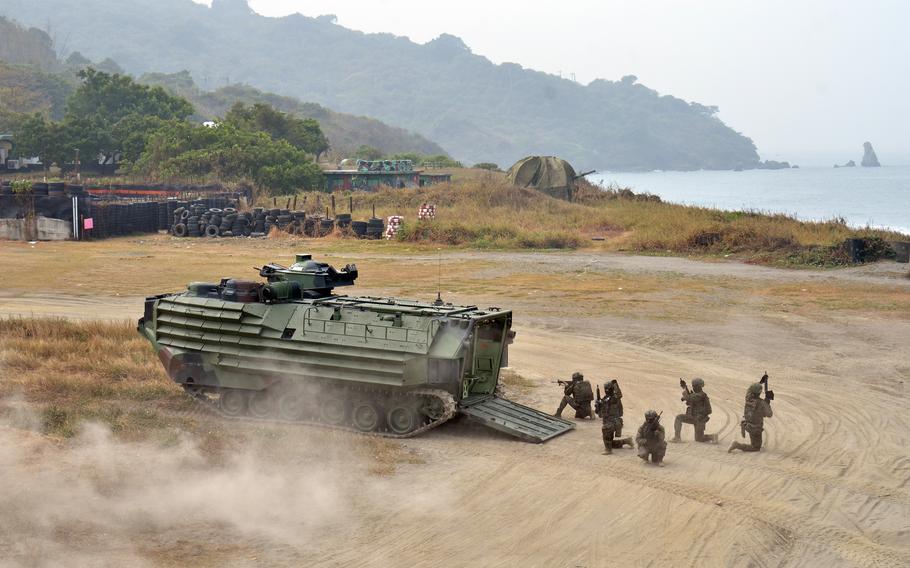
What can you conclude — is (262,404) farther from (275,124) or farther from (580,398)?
(275,124)

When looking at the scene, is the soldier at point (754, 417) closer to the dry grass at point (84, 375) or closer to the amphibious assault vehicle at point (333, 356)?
the amphibious assault vehicle at point (333, 356)

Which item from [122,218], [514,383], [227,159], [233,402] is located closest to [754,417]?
[514,383]

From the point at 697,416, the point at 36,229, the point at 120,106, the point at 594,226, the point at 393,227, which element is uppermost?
the point at 120,106

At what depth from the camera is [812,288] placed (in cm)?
3400

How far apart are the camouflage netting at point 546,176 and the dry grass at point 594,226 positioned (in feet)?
16.4

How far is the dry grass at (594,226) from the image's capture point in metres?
42.6

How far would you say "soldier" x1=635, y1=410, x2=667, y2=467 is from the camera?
15016 millimetres

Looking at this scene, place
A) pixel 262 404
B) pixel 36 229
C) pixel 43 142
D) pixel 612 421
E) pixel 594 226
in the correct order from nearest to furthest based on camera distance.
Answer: pixel 612 421
pixel 262 404
pixel 36 229
pixel 594 226
pixel 43 142

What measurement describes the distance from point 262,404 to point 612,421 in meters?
5.79

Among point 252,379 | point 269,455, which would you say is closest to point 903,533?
point 269,455

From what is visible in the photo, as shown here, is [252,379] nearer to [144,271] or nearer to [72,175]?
[144,271]

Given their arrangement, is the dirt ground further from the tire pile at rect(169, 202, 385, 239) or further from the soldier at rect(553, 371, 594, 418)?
the tire pile at rect(169, 202, 385, 239)

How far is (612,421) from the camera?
15.9m

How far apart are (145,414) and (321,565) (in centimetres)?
679
